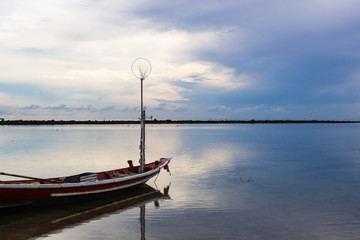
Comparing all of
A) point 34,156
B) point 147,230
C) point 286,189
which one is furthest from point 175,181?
point 34,156

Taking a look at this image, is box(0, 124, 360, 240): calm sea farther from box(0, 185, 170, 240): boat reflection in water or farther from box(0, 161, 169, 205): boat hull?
box(0, 161, 169, 205): boat hull

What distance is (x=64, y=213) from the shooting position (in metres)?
13.9

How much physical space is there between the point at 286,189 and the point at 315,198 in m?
2.44

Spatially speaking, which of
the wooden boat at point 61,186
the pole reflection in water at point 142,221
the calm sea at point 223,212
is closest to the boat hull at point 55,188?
the wooden boat at point 61,186

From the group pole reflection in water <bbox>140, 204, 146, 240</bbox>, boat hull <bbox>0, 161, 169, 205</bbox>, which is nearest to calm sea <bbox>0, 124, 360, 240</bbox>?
pole reflection in water <bbox>140, 204, 146, 240</bbox>

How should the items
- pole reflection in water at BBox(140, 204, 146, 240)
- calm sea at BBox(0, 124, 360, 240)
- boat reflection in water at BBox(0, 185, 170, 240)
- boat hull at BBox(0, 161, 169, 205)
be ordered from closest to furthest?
pole reflection in water at BBox(140, 204, 146, 240) < calm sea at BBox(0, 124, 360, 240) < boat reflection in water at BBox(0, 185, 170, 240) < boat hull at BBox(0, 161, 169, 205)

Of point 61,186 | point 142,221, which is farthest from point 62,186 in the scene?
point 142,221

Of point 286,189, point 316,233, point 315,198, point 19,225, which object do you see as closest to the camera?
point 316,233

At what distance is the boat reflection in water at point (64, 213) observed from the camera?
1180cm

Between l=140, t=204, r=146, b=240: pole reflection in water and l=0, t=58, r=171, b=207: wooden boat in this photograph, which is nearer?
l=140, t=204, r=146, b=240: pole reflection in water

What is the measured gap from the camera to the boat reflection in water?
11795 millimetres

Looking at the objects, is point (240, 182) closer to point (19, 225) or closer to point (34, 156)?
point (19, 225)

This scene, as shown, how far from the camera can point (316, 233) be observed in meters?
11.2

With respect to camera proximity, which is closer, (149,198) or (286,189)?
(149,198)
